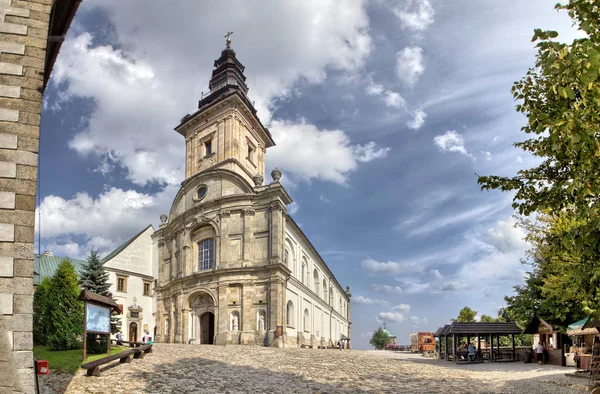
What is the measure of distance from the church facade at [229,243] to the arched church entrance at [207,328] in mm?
80

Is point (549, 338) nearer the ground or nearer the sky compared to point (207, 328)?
nearer the sky

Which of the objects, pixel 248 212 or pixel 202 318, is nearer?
pixel 248 212

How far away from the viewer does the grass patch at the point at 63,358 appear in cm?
1335

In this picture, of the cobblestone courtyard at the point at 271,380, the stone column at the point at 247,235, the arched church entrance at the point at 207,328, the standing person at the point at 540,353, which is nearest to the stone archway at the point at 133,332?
the arched church entrance at the point at 207,328

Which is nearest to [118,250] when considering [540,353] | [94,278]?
[94,278]

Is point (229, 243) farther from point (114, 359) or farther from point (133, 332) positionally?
point (114, 359)

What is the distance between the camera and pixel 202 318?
123 feet

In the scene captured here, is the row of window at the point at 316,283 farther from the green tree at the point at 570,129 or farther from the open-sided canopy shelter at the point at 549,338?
the green tree at the point at 570,129

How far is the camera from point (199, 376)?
550 inches

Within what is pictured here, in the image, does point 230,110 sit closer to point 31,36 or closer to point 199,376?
point 199,376

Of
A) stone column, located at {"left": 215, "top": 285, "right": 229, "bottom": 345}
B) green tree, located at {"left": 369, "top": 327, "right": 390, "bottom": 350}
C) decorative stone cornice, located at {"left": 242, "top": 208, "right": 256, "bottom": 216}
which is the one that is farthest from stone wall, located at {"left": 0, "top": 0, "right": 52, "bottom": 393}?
green tree, located at {"left": 369, "top": 327, "right": 390, "bottom": 350}

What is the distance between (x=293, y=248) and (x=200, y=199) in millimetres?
9615

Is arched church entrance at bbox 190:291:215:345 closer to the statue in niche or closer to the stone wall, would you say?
the statue in niche

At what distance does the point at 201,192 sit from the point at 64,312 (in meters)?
22.7
